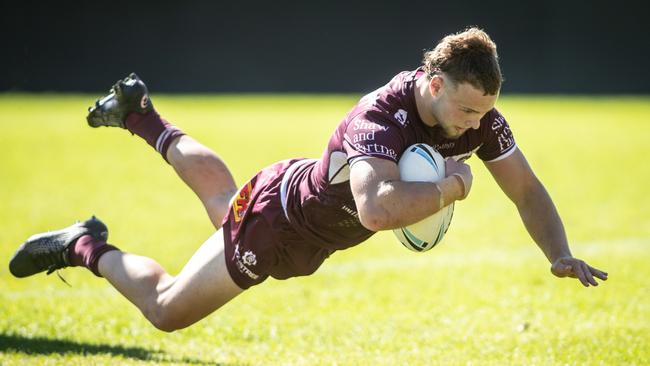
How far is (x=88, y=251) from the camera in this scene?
584cm

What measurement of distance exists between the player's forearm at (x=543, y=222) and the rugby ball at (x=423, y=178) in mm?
775

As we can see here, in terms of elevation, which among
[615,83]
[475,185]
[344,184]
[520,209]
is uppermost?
[344,184]

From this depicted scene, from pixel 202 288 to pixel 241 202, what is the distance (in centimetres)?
57

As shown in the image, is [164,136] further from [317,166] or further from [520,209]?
[520,209]

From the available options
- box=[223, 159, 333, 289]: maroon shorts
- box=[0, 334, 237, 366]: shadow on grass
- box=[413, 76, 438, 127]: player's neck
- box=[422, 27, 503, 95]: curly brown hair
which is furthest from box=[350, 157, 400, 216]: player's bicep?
box=[0, 334, 237, 366]: shadow on grass

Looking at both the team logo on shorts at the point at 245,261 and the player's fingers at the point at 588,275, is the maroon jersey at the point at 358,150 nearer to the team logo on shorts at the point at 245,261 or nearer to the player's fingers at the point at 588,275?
the team logo on shorts at the point at 245,261

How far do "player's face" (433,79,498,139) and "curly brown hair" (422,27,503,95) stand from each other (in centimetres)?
4

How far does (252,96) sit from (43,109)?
8.53m

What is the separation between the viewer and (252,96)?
3192cm

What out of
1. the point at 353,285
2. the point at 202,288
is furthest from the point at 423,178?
the point at 353,285

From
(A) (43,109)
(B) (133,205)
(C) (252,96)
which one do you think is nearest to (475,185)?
(B) (133,205)

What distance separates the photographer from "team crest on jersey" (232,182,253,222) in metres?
5.37

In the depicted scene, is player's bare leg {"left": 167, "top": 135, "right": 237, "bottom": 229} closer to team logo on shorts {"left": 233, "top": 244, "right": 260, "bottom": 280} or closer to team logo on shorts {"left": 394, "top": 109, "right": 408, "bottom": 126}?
team logo on shorts {"left": 233, "top": 244, "right": 260, "bottom": 280}

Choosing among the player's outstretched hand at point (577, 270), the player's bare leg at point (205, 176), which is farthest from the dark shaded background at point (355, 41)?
the player's outstretched hand at point (577, 270)
